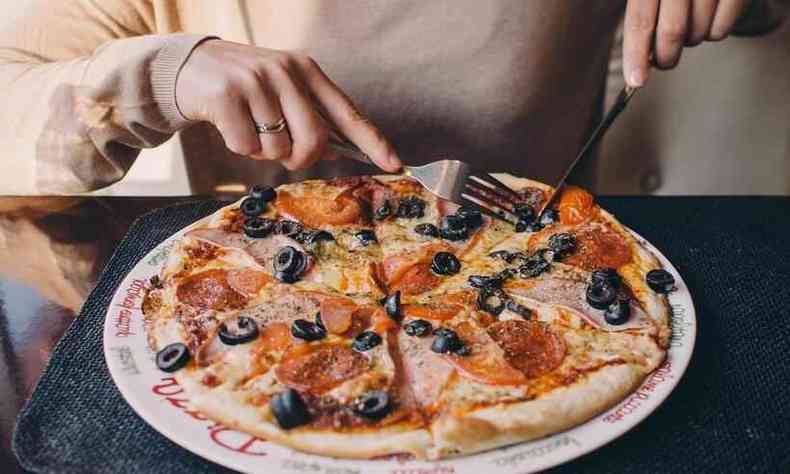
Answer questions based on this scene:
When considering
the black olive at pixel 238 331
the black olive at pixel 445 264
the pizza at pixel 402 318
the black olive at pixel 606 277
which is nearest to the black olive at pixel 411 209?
the pizza at pixel 402 318

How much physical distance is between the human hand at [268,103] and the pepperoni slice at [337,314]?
347mm

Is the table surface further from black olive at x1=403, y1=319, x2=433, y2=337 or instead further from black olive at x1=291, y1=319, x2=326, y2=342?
black olive at x1=403, y1=319, x2=433, y2=337

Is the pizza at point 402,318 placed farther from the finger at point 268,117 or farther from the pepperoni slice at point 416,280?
the finger at point 268,117

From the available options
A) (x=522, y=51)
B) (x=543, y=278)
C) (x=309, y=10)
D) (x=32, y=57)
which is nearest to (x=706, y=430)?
(x=543, y=278)

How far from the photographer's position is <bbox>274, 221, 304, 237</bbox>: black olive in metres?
1.72

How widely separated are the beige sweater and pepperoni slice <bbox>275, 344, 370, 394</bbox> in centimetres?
73

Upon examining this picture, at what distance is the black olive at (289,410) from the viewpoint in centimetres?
119

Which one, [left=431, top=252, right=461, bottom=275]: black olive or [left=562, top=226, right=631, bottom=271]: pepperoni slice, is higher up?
[left=562, top=226, right=631, bottom=271]: pepperoni slice

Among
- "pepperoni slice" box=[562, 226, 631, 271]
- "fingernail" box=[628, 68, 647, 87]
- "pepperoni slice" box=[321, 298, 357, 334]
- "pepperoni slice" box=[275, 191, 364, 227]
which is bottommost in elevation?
"pepperoni slice" box=[275, 191, 364, 227]

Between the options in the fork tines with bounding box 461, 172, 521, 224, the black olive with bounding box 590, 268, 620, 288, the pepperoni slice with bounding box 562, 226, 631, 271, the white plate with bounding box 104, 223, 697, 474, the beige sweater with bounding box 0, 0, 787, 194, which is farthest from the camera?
the beige sweater with bounding box 0, 0, 787, 194

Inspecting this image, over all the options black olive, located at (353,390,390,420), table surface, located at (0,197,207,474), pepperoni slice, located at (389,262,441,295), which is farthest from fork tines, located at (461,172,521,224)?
table surface, located at (0,197,207,474)

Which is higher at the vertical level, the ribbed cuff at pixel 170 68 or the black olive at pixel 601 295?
the ribbed cuff at pixel 170 68

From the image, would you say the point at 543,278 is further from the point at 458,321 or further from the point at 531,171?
the point at 531,171

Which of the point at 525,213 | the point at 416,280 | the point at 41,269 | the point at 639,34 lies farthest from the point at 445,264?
the point at 41,269
